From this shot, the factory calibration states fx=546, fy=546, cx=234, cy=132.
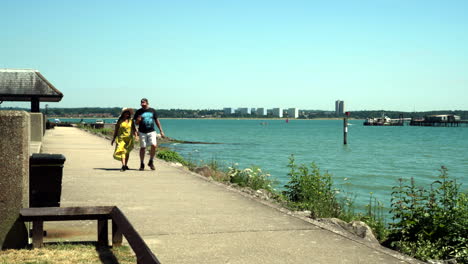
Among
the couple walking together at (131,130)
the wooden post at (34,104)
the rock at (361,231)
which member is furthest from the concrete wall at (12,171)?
the wooden post at (34,104)

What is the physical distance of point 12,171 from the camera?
5.75 meters

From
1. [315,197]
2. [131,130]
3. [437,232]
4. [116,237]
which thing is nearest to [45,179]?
[116,237]

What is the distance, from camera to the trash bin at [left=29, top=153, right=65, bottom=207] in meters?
6.98

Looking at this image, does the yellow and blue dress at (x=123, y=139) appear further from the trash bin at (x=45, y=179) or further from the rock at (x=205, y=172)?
the trash bin at (x=45, y=179)

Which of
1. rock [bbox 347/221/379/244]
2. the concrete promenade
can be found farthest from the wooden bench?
rock [bbox 347/221/379/244]

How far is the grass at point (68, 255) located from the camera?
5605 millimetres

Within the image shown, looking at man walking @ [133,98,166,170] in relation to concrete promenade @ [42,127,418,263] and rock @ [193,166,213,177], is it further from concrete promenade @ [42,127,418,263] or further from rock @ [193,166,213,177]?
concrete promenade @ [42,127,418,263]

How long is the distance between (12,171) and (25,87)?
26.2m

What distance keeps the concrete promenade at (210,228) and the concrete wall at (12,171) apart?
36.8 inches

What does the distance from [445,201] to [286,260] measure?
12.0 ft

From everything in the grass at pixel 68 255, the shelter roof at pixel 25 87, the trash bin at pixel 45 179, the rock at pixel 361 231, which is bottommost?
the rock at pixel 361 231

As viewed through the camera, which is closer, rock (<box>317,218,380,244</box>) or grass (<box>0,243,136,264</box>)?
grass (<box>0,243,136,264</box>)

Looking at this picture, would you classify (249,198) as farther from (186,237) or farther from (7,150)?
(7,150)

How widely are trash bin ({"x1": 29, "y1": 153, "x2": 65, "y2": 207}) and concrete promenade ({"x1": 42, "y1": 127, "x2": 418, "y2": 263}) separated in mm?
449
